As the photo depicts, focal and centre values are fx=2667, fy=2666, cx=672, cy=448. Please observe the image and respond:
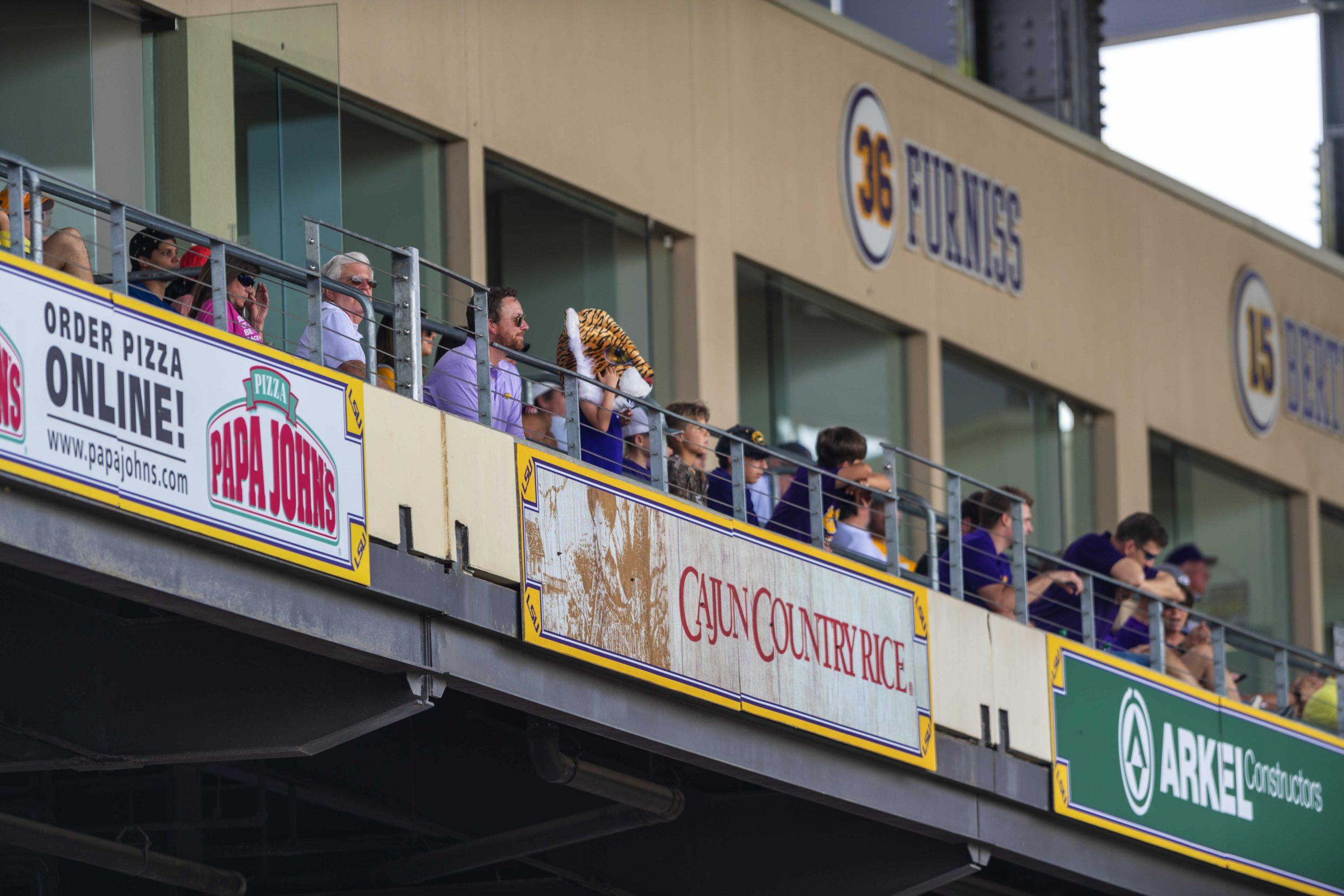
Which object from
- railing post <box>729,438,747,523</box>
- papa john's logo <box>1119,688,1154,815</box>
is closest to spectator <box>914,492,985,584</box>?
papa john's logo <box>1119,688,1154,815</box>

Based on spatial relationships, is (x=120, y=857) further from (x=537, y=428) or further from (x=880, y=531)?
(x=880, y=531)

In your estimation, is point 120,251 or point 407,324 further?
point 407,324

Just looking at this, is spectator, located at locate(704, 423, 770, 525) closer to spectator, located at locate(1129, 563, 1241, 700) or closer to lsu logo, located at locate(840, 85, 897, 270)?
spectator, located at locate(1129, 563, 1241, 700)

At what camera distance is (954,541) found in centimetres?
1603

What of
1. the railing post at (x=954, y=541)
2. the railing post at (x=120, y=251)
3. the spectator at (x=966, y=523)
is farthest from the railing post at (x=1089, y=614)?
the railing post at (x=120, y=251)

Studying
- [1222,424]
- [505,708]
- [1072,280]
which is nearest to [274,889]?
[505,708]

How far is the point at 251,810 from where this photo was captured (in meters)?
16.2

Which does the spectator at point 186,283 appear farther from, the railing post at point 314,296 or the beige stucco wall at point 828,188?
the beige stucco wall at point 828,188

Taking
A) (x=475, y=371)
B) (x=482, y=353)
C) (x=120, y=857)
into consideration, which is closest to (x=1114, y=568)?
(x=475, y=371)

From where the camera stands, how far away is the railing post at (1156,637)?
1800 cm

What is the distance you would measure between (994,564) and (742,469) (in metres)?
2.94

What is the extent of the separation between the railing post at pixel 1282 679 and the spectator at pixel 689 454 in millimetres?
7026

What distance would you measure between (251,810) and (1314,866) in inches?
323

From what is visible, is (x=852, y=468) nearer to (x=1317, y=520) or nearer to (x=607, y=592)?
(x=607, y=592)
